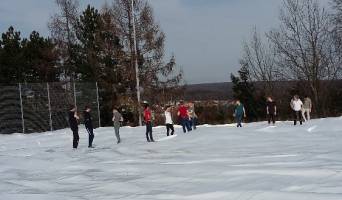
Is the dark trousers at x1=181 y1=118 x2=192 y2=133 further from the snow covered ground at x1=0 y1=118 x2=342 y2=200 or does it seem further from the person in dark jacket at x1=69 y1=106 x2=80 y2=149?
the person in dark jacket at x1=69 y1=106 x2=80 y2=149

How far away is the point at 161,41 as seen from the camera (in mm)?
43312

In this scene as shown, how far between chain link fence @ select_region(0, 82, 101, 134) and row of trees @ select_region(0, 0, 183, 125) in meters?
9.69

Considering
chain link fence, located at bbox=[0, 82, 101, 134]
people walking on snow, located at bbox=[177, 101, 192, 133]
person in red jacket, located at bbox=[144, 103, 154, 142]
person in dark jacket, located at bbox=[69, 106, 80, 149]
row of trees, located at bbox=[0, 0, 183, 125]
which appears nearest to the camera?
person in dark jacket, located at bbox=[69, 106, 80, 149]

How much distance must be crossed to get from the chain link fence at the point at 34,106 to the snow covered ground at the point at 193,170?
9.90 m

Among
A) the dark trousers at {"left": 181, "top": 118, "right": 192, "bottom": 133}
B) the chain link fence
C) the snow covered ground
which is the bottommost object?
the snow covered ground

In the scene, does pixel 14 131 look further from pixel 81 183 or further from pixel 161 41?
pixel 81 183

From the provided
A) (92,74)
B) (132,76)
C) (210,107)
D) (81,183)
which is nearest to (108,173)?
(81,183)

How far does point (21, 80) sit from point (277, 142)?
29308 mm

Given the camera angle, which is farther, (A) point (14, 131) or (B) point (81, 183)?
(A) point (14, 131)

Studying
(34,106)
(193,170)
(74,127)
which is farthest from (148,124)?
(34,106)

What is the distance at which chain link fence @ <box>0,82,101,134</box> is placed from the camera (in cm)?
3169

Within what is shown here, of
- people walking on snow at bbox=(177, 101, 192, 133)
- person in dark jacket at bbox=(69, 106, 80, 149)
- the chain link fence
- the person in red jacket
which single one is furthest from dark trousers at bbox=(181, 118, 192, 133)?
the chain link fence

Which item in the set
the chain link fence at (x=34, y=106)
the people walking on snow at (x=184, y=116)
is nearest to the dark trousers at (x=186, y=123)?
the people walking on snow at (x=184, y=116)

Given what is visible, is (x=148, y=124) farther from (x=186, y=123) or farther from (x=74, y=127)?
(x=186, y=123)
